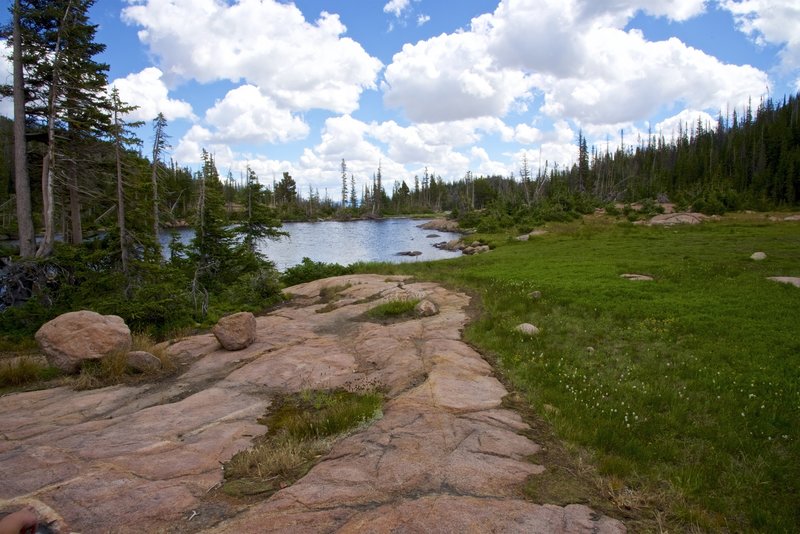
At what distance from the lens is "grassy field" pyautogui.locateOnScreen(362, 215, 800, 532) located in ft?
17.0

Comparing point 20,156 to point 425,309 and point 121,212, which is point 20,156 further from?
point 425,309

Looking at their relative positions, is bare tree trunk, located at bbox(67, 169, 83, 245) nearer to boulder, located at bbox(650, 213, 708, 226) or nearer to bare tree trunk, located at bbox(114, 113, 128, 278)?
bare tree trunk, located at bbox(114, 113, 128, 278)

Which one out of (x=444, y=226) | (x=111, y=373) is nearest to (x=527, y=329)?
(x=111, y=373)

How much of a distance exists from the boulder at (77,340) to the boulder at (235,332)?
83.1 inches

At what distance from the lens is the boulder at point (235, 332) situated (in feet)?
37.9

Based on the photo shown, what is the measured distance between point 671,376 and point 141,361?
452 inches

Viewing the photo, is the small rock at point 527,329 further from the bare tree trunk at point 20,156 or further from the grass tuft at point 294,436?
the bare tree trunk at point 20,156

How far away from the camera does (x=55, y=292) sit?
1658 centimetres

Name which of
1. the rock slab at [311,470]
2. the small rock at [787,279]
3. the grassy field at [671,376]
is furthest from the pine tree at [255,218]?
the small rock at [787,279]

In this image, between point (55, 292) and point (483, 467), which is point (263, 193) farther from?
point (483, 467)

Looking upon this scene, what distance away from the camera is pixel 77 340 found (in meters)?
10.1

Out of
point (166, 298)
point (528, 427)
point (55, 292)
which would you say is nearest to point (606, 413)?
point (528, 427)

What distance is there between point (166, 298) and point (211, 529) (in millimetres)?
13389

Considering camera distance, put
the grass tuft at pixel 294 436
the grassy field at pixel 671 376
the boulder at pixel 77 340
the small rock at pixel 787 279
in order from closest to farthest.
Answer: the grassy field at pixel 671 376 < the grass tuft at pixel 294 436 < the boulder at pixel 77 340 < the small rock at pixel 787 279
